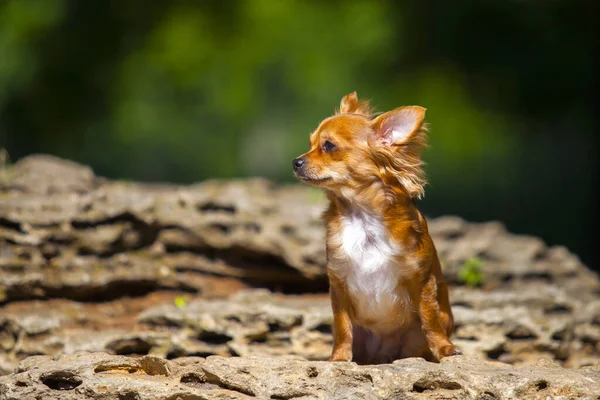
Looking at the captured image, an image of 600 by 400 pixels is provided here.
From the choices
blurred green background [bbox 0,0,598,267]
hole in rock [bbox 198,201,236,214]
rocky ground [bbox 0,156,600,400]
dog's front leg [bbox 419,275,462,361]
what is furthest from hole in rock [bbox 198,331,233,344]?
blurred green background [bbox 0,0,598,267]

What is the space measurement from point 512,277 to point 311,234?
1804 mm

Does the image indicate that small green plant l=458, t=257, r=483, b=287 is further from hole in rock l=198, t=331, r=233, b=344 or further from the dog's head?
the dog's head

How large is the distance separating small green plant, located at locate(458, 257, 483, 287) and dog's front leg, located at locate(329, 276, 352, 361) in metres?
2.81

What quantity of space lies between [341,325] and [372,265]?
39 centimetres

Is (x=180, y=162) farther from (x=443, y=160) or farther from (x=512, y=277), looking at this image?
(x=512, y=277)

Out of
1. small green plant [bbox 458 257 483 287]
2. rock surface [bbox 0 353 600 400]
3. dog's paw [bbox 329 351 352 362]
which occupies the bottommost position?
rock surface [bbox 0 353 600 400]

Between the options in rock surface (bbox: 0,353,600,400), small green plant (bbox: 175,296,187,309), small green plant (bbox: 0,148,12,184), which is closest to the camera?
rock surface (bbox: 0,353,600,400)

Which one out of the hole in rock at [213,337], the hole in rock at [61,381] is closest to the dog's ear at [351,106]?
the hole in rock at [213,337]

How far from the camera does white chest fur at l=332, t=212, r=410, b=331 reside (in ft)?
15.0

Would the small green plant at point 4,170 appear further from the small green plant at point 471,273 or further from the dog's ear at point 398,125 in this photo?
the small green plant at point 471,273

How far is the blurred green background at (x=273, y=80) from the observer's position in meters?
11.5

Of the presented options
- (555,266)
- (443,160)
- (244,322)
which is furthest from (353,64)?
(244,322)

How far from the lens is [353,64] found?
1276cm

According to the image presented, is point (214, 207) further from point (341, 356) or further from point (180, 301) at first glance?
point (341, 356)
